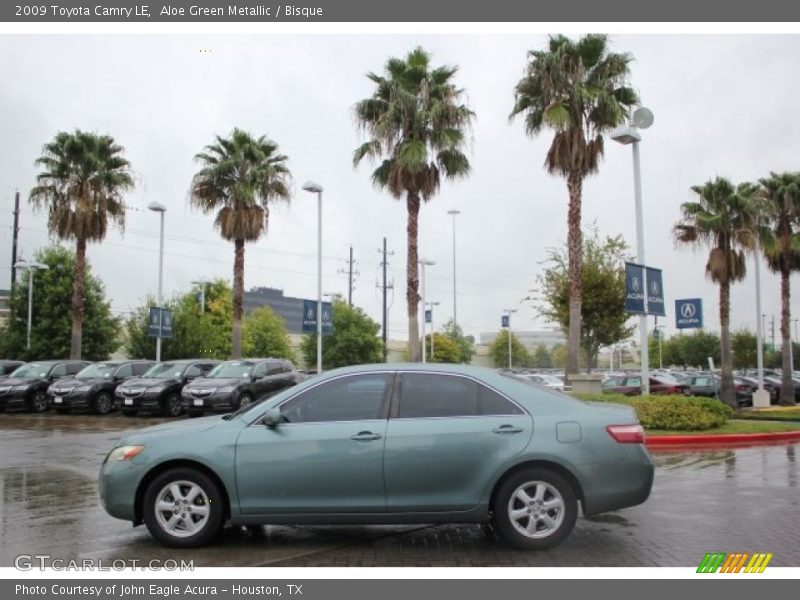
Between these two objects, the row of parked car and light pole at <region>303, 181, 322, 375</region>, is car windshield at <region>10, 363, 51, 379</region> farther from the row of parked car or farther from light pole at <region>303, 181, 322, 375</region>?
light pole at <region>303, 181, 322, 375</region>

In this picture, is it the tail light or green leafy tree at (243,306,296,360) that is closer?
the tail light

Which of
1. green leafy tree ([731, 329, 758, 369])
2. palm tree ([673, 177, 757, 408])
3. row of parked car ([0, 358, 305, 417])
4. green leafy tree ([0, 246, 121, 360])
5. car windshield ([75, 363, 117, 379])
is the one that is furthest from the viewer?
green leafy tree ([731, 329, 758, 369])

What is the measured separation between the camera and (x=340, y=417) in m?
6.49

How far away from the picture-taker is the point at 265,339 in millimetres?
60844

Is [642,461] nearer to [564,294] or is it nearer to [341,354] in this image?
[564,294]

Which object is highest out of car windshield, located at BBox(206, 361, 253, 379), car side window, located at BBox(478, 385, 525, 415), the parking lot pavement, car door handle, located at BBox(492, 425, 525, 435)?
car windshield, located at BBox(206, 361, 253, 379)

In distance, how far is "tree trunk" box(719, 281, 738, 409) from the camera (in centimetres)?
3028

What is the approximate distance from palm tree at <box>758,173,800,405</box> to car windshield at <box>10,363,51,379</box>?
29266 mm

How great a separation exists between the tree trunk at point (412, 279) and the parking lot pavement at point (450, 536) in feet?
47.5

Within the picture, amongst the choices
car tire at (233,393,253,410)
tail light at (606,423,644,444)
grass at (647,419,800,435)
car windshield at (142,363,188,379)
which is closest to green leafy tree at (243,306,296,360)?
car windshield at (142,363,188,379)

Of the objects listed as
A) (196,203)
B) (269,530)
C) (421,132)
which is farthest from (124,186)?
(269,530)

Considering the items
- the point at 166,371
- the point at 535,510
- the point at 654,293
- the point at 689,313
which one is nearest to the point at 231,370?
the point at 166,371

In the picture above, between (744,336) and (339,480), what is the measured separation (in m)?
74.4

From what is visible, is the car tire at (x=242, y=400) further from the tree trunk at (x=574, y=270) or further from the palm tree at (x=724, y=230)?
the palm tree at (x=724, y=230)
